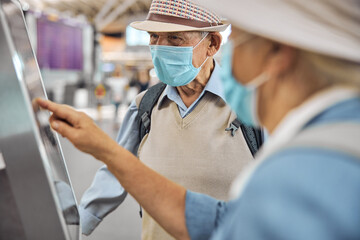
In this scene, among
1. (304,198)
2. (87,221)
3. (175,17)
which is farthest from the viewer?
(175,17)

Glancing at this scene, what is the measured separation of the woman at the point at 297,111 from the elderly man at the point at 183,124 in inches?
26.4

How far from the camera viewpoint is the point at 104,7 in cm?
2508

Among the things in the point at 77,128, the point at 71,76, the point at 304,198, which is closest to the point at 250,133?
the point at 77,128

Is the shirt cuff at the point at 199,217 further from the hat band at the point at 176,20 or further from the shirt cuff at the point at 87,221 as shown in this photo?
the hat band at the point at 176,20

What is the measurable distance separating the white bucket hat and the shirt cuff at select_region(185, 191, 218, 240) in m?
0.59

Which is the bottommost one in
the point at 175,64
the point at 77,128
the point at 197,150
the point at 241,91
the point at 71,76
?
the point at 71,76

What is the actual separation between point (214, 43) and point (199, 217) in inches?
39.5

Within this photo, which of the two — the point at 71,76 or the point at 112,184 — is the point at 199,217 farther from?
the point at 71,76

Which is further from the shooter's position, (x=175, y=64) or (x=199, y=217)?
(x=175, y=64)

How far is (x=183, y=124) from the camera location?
166 cm

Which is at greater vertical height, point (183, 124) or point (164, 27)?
point (164, 27)

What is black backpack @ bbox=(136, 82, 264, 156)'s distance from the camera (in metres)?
1.59

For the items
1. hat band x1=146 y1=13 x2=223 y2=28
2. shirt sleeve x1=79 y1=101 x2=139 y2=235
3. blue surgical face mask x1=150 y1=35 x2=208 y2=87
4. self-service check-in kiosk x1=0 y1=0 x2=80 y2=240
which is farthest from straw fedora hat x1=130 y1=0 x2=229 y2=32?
self-service check-in kiosk x1=0 y1=0 x2=80 y2=240

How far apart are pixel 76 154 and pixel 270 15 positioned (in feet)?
21.4
